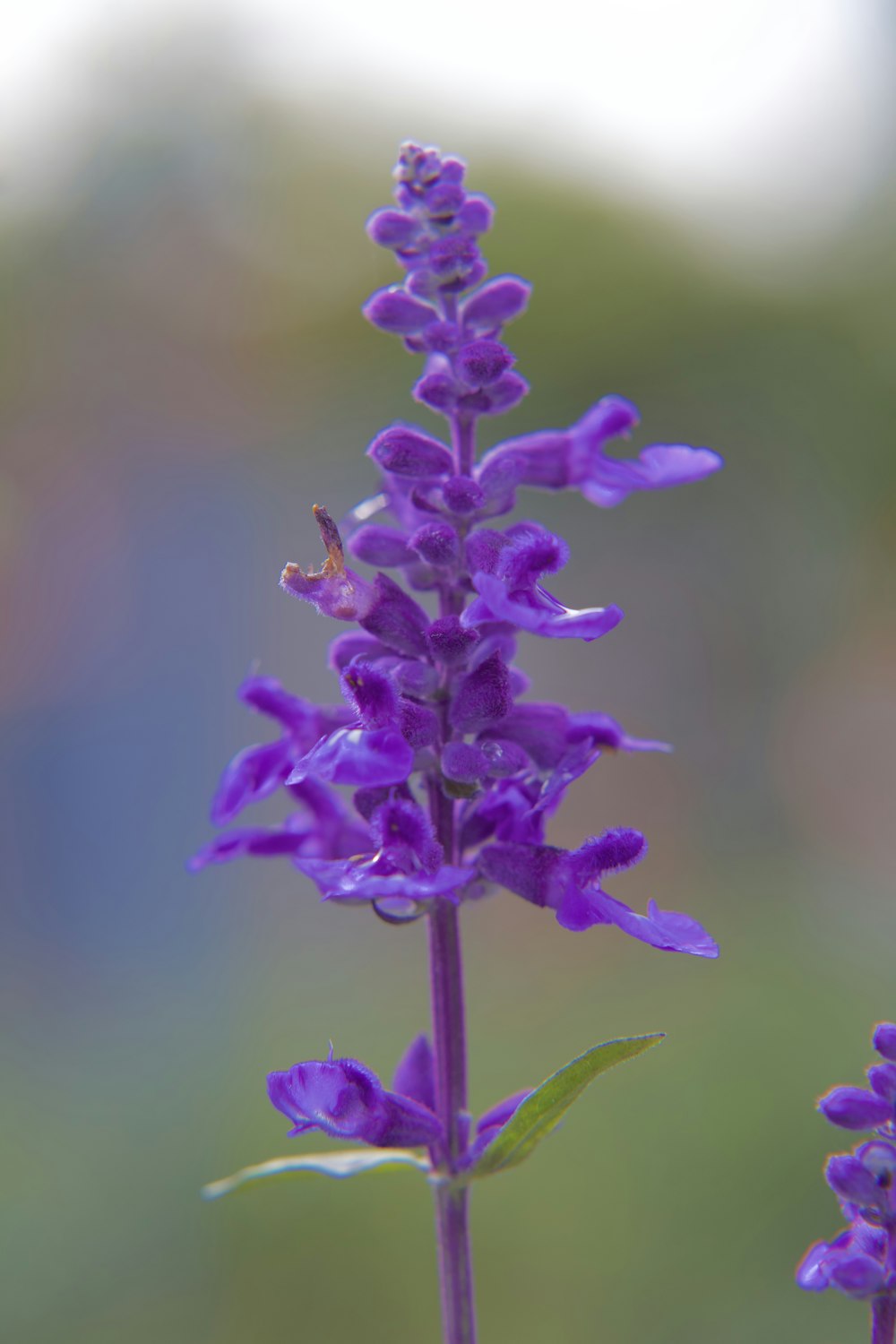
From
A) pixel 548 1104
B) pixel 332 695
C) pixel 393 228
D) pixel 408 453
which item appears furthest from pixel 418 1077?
pixel 332 695

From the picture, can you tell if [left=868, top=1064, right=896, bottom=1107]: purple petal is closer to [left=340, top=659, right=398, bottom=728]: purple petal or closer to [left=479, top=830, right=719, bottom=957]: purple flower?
[left=479, top=830, right=719, bottom=957]: purple flower

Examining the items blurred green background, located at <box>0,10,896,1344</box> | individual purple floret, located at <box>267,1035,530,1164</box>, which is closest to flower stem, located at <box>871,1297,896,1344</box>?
individual purple floret, located at <box>267,1035,530,1164</box>

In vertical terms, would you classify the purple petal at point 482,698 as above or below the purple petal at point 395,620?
below

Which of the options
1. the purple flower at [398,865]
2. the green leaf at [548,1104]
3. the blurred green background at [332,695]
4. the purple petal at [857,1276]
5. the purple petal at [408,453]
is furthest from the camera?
the blurred green background at [332,695]

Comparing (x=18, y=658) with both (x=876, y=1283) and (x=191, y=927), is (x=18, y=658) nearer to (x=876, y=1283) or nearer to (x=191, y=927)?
(x=191, y=927)

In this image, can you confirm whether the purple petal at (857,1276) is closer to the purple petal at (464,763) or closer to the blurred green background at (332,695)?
the purple petal at (464,763)

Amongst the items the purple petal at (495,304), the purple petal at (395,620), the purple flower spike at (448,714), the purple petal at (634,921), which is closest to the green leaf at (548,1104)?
Result: the purple flower spike at (448,714)

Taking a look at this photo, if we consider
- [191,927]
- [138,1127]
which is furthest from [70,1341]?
[191,927]
